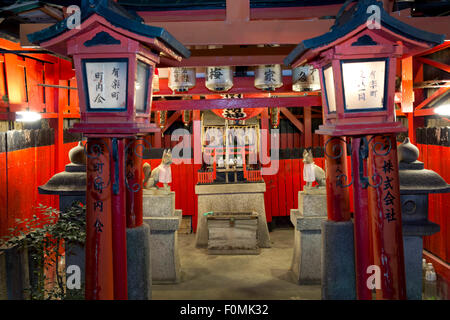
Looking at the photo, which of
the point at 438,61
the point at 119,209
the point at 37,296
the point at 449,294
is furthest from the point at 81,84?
the point at 438,61

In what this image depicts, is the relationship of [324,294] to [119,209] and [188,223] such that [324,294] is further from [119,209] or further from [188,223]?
[188,223]

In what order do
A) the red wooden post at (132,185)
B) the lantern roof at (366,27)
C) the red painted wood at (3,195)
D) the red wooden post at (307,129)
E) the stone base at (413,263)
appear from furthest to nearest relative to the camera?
1. the red wooden post at (307,129)
2. the red painted wood at (3,195)
3. the stone base at (413,263)
4. the red wooden post at (132,185)
5. the lantern roof at (366,27)

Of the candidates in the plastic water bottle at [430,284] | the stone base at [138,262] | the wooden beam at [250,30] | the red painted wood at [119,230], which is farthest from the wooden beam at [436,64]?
the red painted wood at [119,230]

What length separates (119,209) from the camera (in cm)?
458

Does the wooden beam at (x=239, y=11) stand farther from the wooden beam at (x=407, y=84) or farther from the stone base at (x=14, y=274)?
the wooden beam at (x=407, y=84)

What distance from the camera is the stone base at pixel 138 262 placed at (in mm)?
5547

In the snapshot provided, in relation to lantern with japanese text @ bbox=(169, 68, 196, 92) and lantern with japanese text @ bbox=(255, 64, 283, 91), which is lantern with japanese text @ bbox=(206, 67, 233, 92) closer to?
lantern with japanese text @ bbox=(169, 68, 196, 92)

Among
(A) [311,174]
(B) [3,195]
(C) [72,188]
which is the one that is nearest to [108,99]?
(C) [72,188]

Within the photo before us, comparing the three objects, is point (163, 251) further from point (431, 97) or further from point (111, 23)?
point (431, 97)

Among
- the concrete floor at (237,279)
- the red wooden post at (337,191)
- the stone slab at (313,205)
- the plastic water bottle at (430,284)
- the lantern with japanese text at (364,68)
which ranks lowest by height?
the concrete floor at (237,279)

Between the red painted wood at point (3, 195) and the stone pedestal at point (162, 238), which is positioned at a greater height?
the red painted wood at point (3, 195)

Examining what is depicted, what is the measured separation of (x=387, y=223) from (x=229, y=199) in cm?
738

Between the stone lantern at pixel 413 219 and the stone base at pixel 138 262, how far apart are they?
3.89 meters

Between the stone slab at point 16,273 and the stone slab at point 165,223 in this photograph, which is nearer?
the stone slab at point 16,273
